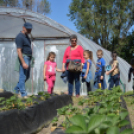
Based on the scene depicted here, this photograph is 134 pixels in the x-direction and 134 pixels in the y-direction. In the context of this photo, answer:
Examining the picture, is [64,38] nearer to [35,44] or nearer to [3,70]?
[35,44]

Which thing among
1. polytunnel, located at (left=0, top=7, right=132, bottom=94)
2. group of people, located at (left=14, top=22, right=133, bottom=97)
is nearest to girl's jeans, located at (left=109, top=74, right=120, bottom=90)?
group of people, located at (left=14, top=22, right=133, bottom=97)

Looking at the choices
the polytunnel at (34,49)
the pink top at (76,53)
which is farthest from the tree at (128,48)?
the pink top at (76,53)

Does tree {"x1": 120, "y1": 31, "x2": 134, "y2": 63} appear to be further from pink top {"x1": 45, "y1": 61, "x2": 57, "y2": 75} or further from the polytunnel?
pink top {"x1": 45, "y1": 61, "x2": 57, "y2": 75}

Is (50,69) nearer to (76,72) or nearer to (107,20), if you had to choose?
(76,72)

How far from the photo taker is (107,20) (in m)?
26.3

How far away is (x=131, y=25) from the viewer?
1061 inches

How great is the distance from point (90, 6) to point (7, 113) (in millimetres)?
26699

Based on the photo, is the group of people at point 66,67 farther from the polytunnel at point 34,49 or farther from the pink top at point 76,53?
the polytunnel at point 34,49

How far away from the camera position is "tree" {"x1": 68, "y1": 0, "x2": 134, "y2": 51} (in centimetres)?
2602

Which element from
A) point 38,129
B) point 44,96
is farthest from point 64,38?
point 38,129

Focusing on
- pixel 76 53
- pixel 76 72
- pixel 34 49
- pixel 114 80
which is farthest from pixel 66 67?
pixel 34 49

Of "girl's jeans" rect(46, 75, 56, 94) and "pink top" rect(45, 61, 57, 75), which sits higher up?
"pink top" rect(45, 61, 57, 75)

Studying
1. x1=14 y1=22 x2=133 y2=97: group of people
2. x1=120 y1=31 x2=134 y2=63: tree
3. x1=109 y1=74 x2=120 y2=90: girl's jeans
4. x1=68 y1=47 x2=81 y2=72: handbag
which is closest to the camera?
x1=14 y1=22 x2=133 y2=97: group of people

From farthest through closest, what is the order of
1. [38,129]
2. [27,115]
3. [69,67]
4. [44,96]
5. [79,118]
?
[69,67] < [44,96] < [38,129] < [27,115] < [79,118]
